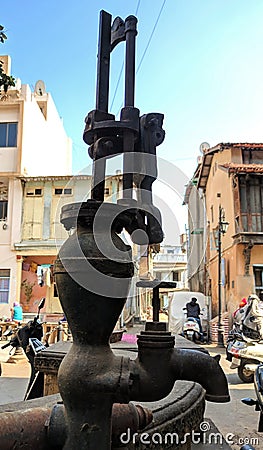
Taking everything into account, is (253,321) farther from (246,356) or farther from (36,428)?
(36,428)

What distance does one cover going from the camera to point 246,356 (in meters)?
7.26

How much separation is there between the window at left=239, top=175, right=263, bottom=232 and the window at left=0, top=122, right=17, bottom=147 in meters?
9.44

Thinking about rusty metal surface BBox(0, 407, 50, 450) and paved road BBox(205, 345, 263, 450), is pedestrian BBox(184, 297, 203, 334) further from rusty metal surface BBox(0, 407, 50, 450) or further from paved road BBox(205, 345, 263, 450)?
rusty metal surface BBox(0, 407, 50, 450)

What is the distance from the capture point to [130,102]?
5.74 feet

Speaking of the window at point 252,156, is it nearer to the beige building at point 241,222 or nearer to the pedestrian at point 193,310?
the beige building at point 241,222

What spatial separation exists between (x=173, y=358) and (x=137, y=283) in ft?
1.12

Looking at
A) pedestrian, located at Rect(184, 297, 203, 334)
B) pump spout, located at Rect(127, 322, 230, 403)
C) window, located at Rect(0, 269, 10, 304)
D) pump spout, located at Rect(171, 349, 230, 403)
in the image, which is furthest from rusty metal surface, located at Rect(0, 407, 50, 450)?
window, located at Rect(0, 269, 10, 304)

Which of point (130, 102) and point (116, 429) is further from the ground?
point (130, 102)

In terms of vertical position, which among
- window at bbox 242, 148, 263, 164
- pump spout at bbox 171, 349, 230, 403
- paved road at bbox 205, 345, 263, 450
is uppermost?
window at bbox 242, 148, 263, 164

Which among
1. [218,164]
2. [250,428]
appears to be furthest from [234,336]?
[218,164]

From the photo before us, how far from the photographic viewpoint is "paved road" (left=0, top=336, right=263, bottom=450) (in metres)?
4.48

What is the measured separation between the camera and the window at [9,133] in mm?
17828

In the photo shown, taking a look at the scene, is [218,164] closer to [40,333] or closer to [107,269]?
[40,333]

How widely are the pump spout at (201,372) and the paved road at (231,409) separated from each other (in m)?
0.92
